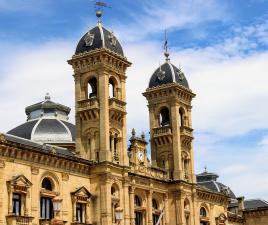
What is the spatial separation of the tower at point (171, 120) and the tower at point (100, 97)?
11458 millimetres

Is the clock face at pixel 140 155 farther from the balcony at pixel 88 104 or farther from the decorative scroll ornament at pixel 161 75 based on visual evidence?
the decorative scroll ornament at pixel 161 75

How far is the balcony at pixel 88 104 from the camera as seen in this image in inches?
2539

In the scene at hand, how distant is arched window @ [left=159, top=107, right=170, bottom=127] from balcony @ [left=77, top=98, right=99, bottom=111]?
1703 cm

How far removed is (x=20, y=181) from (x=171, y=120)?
97.1 ft

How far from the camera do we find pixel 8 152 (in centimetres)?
5247

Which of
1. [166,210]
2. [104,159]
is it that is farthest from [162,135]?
[104,159]

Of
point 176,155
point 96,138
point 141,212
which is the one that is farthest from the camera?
point 176,155

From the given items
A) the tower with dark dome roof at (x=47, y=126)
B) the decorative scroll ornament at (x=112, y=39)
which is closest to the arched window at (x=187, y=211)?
the tower with dark dome roof at (x=47, y=126)

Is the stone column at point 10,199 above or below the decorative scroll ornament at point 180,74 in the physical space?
below

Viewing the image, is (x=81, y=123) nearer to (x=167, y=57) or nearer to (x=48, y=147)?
(x=48, y=147)

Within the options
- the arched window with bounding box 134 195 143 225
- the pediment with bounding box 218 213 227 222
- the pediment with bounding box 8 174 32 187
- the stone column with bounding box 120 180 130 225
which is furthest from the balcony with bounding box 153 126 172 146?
the pediment with bounding box 8 174 32 187

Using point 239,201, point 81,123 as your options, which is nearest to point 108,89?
point 81,123

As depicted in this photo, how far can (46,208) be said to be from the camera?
183 ft

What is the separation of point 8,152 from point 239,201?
5775cm
